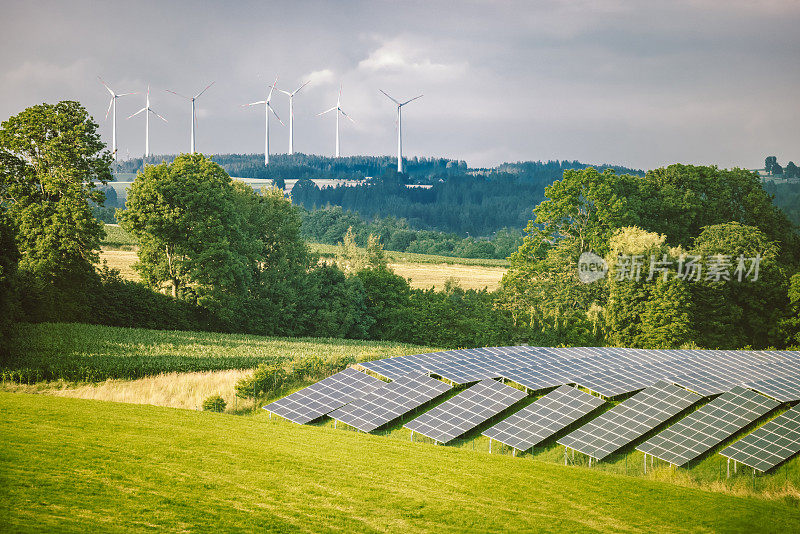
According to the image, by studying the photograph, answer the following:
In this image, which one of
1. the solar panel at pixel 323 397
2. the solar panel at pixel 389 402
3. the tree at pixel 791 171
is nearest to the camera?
the solar panel at pixel 389 402

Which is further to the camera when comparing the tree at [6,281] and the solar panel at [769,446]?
the tree at [6,281]

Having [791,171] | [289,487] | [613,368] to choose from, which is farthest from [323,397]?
[791,171]

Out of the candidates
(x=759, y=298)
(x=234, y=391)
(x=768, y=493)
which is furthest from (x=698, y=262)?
(x=234, y=391)

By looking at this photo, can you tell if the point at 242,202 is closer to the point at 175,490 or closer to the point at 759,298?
the point at 759,298

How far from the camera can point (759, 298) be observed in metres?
63.9

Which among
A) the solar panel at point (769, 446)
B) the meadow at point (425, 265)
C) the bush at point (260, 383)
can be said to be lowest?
the solar panel at point (769, 446)

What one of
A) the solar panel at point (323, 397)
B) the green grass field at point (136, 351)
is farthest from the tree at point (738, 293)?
the solar panel at point (323, 397)

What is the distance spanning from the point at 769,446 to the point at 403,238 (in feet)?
455

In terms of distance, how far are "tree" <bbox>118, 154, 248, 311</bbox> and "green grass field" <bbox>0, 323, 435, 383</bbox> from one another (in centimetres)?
574

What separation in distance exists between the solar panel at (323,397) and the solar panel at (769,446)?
16.1 metres

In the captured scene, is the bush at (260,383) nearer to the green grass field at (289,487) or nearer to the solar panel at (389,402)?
the solar panel at (389,402)

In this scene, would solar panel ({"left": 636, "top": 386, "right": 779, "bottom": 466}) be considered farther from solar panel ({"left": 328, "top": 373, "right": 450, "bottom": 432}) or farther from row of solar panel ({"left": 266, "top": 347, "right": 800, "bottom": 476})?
solar panel ({"left": 328, "top": 373, "right": 450, "bottom": 432})

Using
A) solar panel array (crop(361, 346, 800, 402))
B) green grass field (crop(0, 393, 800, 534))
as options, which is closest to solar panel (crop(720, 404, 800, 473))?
solar panel array (crop(361, 346, 800, 402))

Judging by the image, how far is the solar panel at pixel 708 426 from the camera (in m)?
27.4
